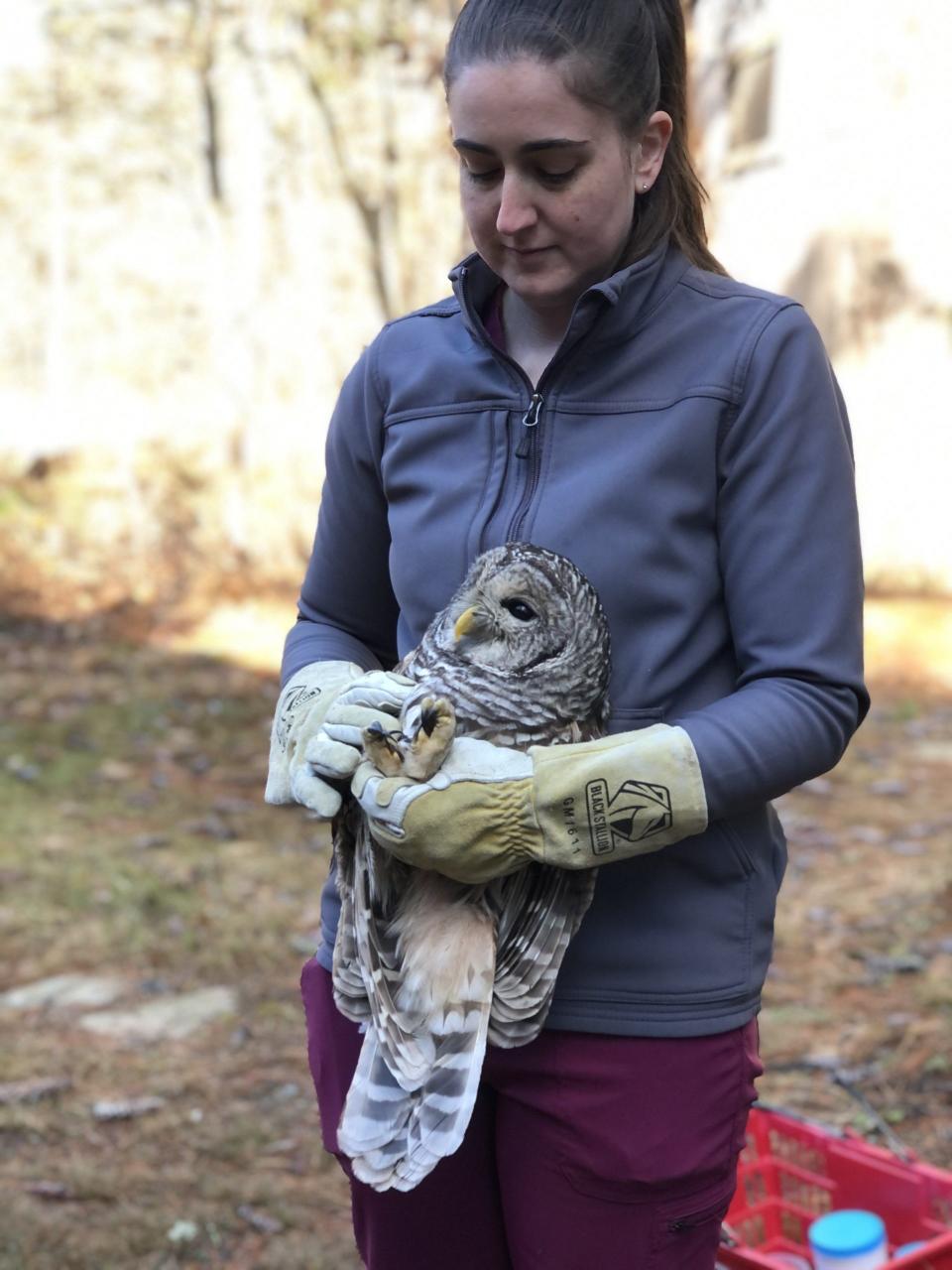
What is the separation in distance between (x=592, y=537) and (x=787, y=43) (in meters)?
10.0

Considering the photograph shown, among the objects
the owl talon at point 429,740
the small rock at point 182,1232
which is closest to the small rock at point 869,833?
the small rock at point 182,1232

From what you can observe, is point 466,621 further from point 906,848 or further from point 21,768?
point 21,768

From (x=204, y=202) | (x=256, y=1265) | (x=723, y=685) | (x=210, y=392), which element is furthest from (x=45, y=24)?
(x=723, y=685)

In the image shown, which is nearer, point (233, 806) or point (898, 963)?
point (898, 963)

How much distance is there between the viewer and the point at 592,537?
1578 mm

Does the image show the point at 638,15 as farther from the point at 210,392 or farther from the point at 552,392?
the point at 210,392

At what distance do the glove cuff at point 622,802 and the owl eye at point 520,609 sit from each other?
177mm

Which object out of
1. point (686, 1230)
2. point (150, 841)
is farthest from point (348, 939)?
point (150, 841)

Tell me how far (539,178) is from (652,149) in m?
0.18

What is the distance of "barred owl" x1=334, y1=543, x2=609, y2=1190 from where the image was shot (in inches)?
59.9

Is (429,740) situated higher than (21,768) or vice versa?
(429,740)

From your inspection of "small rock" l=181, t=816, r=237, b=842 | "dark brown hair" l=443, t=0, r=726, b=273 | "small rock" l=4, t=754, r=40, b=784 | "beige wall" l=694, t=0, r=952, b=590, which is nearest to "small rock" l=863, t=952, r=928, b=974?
"small rock" l=181, t=816, r=237, b=842

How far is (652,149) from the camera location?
5.41 ft

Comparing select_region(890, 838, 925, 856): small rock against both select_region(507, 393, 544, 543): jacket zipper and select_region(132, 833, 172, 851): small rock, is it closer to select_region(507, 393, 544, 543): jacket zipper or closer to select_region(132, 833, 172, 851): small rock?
select_region(132, 833, 172, 851): small rock
